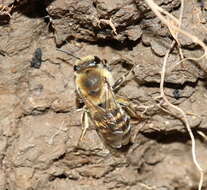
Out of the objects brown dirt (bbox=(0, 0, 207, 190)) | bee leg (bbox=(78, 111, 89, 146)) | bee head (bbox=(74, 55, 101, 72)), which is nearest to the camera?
brown dirt (bbox=(0, 0, 207, 190))

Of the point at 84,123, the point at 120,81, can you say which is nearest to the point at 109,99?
the point at 120,81

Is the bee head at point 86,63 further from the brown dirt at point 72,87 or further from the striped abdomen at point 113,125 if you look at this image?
the striped abdomen at point 113,125

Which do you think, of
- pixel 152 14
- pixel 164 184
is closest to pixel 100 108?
pixel 152 14

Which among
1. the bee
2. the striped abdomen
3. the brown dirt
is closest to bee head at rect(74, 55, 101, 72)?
the bee

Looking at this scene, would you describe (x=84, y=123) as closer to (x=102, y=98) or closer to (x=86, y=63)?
(x=102, y=98)

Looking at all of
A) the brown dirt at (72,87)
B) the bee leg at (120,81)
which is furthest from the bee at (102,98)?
the brown dirt at (72,87)

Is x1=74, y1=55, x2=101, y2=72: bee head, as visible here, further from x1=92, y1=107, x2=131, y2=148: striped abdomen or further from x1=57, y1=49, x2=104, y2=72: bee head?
x1=92, y1=107, x2=131, y2=148: striped abdomen
